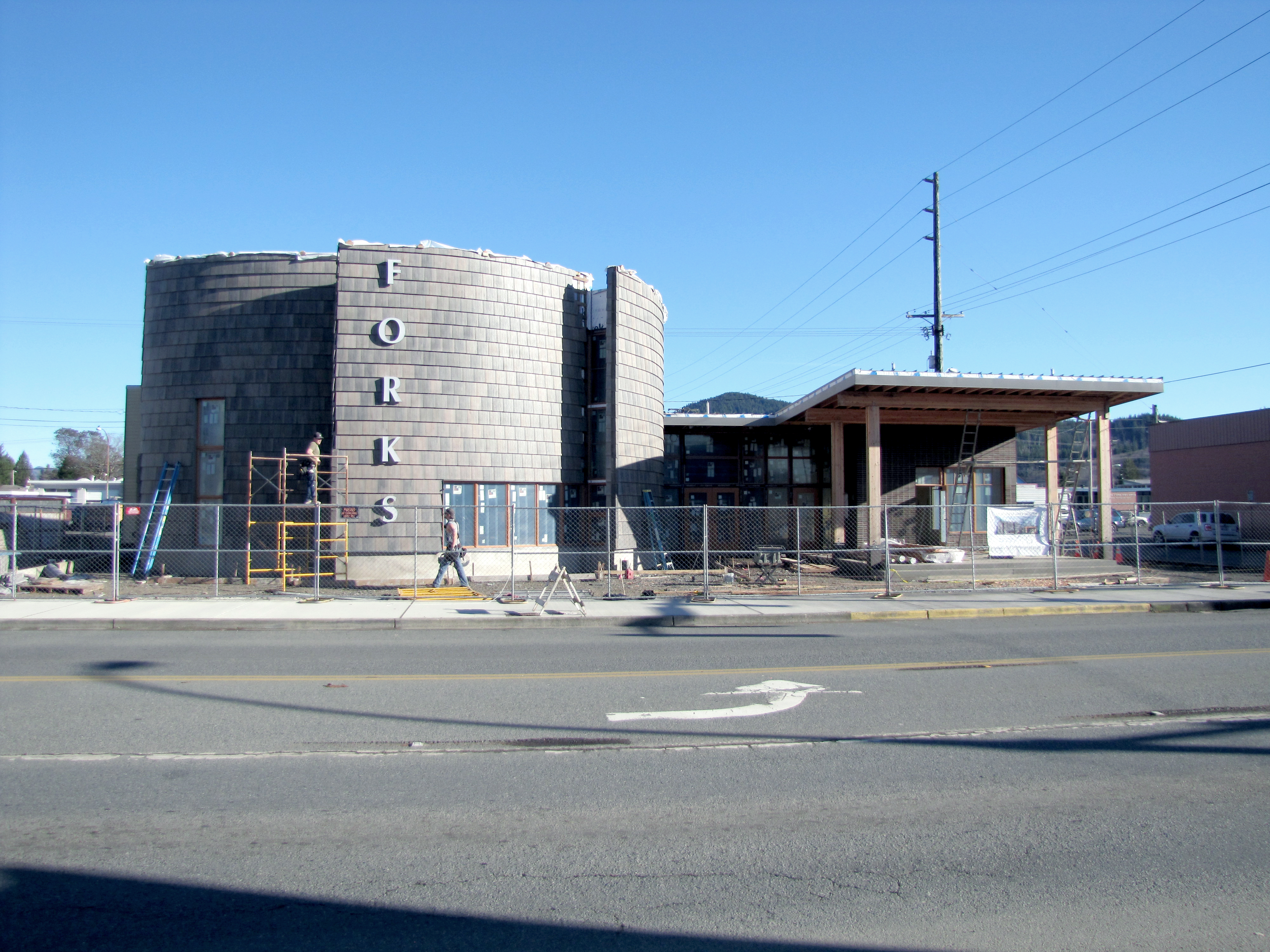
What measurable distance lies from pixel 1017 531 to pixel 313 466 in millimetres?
16824

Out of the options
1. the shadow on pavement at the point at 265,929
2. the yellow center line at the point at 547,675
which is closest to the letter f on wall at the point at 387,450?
the yellow center line at the point at 547,675

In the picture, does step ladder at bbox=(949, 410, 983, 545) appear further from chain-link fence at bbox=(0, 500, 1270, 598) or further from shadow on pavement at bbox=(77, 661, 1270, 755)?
shadow on pavement at bbox=(77, 661, 1270, 755)

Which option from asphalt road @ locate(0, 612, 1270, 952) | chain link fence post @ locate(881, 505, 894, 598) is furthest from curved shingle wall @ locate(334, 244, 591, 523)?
asphalt road @ locate(0, 612, 1270, 952)

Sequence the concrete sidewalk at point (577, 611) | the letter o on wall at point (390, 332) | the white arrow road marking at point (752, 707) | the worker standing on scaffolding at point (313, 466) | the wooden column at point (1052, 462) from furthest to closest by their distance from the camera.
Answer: the wooden column at point (1052, 462), the letter o on wall at point (390, 332), the worker standing on scaffolding at point (313, 466), the concrete sidewalk at point (577, 611), the white arrow road marking at point (752, 707)

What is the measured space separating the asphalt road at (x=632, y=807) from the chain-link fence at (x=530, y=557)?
8.03m

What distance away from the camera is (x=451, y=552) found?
16.7m

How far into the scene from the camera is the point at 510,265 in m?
21.7

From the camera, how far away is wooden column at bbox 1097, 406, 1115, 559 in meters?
20.9

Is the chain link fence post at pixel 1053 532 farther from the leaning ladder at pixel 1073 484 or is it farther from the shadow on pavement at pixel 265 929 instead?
the shadow on pavement at pixel 265 929

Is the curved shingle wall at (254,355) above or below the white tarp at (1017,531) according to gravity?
above

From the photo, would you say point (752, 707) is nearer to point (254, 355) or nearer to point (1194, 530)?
point (254, 355)

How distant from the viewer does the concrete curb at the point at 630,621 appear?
42.8 ft

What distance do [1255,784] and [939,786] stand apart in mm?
2188

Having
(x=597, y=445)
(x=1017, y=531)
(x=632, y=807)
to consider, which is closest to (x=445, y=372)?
(x=597, y=445)
